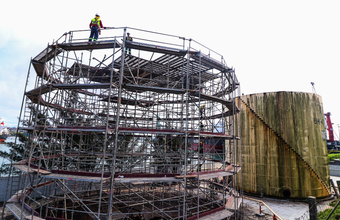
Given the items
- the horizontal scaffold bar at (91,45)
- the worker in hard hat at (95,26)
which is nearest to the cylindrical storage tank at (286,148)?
the horizontal scaffold bar at (91,45)

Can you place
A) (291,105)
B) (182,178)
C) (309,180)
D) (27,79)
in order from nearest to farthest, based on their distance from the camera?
1. (182,178)
2. (27,79)
3. (309,180)
4. (291,105)

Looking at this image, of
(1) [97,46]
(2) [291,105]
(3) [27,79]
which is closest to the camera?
(1) [97,46]

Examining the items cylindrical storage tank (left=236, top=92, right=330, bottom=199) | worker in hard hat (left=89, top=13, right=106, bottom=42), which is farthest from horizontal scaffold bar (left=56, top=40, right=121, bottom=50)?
cylindrical storage tank (left=236, top=92, right=330, bottom=199)

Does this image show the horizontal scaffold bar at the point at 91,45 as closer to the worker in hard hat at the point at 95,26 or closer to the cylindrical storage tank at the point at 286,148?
the worker in hard hat at the point at 95,26

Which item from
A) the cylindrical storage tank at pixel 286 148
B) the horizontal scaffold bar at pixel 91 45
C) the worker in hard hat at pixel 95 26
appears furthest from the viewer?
the cylindrical storage tank at pixel 286 148

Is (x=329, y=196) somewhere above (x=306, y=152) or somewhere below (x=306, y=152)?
below

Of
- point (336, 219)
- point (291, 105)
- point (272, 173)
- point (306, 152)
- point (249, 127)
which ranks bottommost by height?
point (336, 219)

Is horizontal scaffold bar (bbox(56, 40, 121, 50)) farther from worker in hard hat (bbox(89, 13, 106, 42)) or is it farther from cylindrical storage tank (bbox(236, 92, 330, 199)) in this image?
cylindrical storage tank (bbox(236, 92, 330, 199))

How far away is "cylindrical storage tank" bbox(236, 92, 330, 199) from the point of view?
638 inches

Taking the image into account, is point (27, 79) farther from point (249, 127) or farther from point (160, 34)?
point (249, 127)

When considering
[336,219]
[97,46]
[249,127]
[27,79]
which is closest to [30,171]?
[27,79]

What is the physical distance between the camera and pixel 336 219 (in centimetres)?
945

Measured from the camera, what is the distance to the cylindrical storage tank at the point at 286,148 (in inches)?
638

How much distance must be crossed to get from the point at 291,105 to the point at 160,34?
14.2 m
